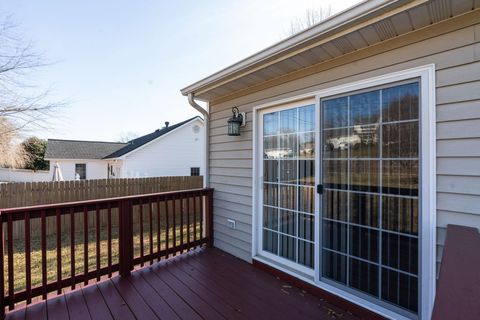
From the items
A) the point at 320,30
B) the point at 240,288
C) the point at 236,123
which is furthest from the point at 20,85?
the point at 320,30

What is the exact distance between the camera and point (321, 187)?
8.51 feet

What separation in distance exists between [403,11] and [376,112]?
2.52ft

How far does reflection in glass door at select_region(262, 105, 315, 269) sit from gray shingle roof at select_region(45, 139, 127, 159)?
50.6 ft

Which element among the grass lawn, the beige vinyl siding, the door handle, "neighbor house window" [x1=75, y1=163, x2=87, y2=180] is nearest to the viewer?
the beige vinyl siding

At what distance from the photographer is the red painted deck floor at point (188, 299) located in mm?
2264

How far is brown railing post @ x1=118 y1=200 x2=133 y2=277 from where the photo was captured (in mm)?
3037

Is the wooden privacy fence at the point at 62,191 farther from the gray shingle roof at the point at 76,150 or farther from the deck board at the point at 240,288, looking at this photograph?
the gray shingle roof at the point at 76,150

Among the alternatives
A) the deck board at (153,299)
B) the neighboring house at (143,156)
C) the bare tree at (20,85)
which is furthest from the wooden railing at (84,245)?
the neighboring house at (143,156)

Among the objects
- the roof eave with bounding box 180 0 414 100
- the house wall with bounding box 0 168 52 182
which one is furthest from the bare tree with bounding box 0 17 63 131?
the house wall with bounding box 0 168 52 182

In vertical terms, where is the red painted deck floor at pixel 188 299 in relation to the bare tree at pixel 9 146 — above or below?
below

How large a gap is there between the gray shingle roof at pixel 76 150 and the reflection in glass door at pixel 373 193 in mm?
16396

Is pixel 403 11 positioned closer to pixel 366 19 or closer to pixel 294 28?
pixel 366 19

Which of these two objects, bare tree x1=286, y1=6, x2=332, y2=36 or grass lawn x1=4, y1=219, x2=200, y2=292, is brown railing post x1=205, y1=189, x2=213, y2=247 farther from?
bare tree x1=286, y1=6, x2=332, y2=36

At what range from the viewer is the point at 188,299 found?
252 cm
